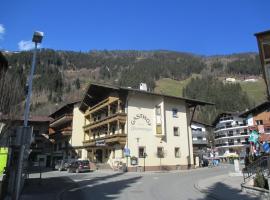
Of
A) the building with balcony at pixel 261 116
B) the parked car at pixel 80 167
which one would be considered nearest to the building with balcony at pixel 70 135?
the parked car at pixel 80 167

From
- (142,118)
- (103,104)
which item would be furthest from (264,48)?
(103,104)

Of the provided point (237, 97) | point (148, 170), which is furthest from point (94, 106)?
point (237, 97)

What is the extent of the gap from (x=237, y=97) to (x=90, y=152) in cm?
10291

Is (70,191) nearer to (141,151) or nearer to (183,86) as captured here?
(141,151)

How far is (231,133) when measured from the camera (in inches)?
3912

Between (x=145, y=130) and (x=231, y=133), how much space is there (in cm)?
6744

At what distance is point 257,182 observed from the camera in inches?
580

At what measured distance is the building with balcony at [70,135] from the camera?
53062 mm

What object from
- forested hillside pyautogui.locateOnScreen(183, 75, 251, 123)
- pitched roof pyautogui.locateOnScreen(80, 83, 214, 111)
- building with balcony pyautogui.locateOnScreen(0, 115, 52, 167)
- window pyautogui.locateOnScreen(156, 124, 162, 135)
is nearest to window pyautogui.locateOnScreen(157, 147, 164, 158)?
window pyautogui.locateOnScreen(156, 124, 162, 135)

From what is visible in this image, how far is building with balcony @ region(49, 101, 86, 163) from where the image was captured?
174 ft

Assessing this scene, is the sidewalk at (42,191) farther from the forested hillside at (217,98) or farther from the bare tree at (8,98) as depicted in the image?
the forested hillside at (217,98)

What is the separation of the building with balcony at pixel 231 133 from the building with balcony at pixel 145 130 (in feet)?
184

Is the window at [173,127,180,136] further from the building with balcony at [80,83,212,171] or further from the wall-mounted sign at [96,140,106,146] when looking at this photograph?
the wall-mounted sign at [96,140,106,146]

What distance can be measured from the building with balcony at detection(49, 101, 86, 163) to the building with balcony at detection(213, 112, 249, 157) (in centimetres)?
5343
